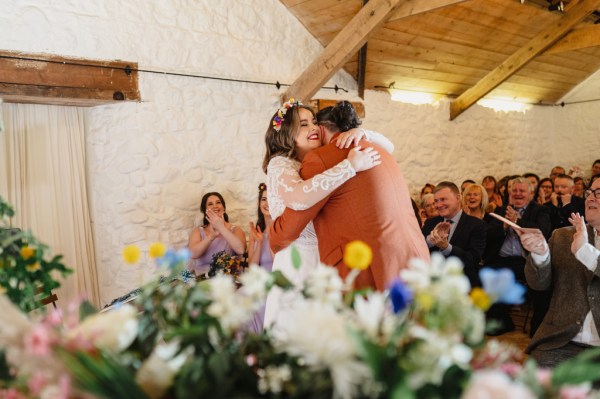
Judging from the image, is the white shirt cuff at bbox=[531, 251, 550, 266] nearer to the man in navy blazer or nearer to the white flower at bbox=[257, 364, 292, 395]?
the man in navy blazer

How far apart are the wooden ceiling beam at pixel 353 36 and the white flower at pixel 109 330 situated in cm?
364

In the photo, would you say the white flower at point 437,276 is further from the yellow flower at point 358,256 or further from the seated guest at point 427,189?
the seated guest at point 427,189

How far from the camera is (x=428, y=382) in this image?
0.67 meters

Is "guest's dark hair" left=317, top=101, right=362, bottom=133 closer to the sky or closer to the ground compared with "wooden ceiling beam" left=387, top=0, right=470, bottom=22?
closer to the ground

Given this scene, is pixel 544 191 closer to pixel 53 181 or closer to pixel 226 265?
pixel 226 265

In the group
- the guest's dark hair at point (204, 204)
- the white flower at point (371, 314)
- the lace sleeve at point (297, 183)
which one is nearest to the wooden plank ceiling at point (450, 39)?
the guest's dark hair at point (204, 204)

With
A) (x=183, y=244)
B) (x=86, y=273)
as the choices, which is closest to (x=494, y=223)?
(x=183, y=244)

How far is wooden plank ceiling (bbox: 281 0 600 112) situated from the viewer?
4812 millimetres

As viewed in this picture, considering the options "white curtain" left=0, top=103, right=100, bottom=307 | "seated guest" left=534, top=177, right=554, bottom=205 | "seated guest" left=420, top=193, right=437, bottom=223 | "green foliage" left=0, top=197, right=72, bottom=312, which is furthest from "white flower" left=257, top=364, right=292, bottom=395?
"seated guest" left=534, top=177, right=554, bottom=205

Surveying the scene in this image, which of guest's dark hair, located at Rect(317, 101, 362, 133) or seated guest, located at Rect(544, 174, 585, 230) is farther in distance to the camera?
seated guest, located at Rect(544, 174, 585, 230)

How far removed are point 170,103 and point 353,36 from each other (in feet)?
5.35

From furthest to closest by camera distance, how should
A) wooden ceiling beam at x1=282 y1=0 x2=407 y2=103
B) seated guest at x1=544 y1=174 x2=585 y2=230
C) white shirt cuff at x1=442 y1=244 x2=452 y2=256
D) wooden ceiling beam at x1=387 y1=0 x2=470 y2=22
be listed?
1. seated guest at x1=544 y1=174 x2=585 y2=230
2. wooden ceiling beam at x1=282 y1=0 x2=407 y2=103
3. wooden ceiling beam at x1=387 y1=0 x2=470 y2=22
4. white shirt cuff at x1=442 y1=244 x2=452 y2=256

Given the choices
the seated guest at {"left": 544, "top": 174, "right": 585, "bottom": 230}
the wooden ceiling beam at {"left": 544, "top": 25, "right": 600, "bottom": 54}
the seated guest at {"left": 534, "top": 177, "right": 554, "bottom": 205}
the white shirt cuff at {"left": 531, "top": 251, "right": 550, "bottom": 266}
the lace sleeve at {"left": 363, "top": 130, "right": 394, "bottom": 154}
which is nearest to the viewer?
the lace sleeve at {"left": 363, "top": 130, "right": 394, "bottom": 154}

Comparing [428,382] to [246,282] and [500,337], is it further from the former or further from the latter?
[500,337]
